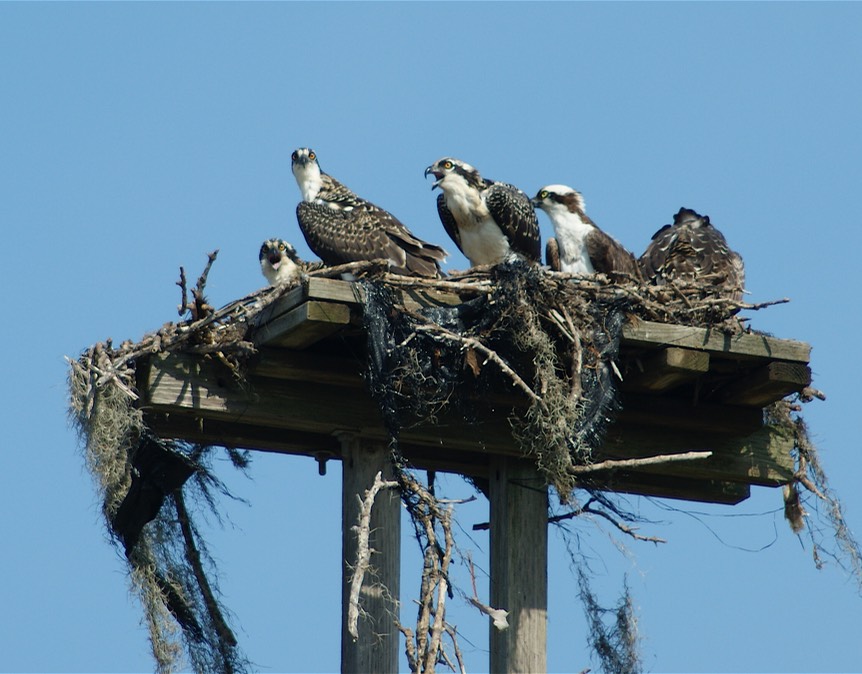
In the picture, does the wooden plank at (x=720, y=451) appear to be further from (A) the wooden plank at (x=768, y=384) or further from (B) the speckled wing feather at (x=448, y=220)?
(B) the speckled wing feather at (x=448, y=220)

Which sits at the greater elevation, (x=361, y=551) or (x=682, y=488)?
(x=682, y=488)

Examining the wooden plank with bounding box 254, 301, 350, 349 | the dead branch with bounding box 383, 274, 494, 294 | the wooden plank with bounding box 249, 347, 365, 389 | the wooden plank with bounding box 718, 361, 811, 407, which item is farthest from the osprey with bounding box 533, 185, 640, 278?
the wooden plank with bounding box 254, 301, 350, 349

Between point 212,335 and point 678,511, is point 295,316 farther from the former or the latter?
point 678,511

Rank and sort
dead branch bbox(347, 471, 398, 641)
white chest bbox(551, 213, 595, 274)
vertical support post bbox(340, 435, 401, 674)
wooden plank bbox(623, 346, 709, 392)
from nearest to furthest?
dead branch bbox(347, 471, 398, 641) < vertical support post bbox(340, 435, 401, 674) < wooden plank bbox(623, 346, 709, 392) < white chest bbox(551, 213, 595, 274)

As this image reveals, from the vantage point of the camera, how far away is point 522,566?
22.8 ft

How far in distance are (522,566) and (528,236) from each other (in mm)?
2651

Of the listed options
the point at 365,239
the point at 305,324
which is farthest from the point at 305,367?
the point at 365,239

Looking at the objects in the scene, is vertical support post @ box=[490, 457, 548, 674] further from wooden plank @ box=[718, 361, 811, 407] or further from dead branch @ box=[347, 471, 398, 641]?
wooden plank @ box=[718, 361, 811, 407]

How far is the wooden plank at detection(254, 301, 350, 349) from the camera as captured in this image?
6.41 meters

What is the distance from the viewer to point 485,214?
29.8 ft

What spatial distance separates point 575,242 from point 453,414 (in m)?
2.44

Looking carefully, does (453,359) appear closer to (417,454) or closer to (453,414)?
(453,414)

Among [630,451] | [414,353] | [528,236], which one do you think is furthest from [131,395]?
[528,236]

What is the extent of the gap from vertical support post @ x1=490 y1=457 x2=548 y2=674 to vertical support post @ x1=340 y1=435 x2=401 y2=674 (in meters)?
0.51
